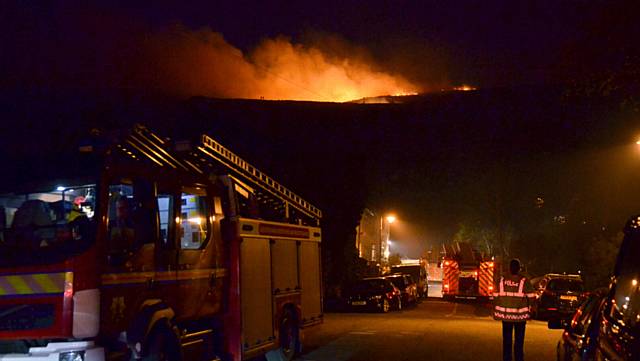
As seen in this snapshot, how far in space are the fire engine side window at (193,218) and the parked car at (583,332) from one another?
176 inches

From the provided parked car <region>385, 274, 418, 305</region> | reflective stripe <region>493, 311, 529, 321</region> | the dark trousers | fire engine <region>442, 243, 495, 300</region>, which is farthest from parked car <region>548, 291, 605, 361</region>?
fire engine <region>442, 243, 495, 300</region>

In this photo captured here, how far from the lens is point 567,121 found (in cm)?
8256

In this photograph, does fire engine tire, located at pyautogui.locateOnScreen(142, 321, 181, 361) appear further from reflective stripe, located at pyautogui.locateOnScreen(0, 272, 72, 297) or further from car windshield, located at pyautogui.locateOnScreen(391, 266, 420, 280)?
car windshield, located at pyautogui.locateOnScreen(391, 266, 420, 280)

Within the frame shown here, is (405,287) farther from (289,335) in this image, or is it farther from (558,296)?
(289,335)

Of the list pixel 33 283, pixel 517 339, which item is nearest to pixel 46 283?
pixel 33 283

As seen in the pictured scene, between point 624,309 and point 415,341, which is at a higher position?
point 624,309

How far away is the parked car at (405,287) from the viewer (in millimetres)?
28359

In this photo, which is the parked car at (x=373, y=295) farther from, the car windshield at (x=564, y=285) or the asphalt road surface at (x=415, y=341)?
the car windshield at (x=564, y=285)

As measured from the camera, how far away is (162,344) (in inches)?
307

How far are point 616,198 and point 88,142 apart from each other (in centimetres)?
3087

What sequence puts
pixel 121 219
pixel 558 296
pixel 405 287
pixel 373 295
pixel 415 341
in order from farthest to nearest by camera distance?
pixel 405 287 < pixel 373 295 < pixel 558 296 < pixel 415 341 < pixel 121 219

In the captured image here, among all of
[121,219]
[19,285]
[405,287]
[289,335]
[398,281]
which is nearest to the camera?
[19,285]

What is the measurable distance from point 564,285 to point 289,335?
525 inches

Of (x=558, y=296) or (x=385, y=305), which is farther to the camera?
(x=385, y=305)
